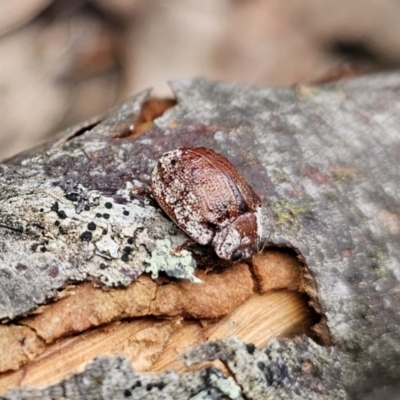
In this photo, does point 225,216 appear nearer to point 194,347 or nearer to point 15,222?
point 194,347

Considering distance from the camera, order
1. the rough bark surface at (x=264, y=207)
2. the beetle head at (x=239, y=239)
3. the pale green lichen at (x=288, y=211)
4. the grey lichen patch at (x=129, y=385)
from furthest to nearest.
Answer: the pale green lichen at (x=288, y=211), the beetle head at (x=239, y=239), the rough bark surface at (x=264, y=207), the grey lichen patch at (x=129, y=385)

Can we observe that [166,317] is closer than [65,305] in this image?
No

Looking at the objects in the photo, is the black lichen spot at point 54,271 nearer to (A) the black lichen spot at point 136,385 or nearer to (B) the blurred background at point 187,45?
(A) the black lichen spot at point 136,385

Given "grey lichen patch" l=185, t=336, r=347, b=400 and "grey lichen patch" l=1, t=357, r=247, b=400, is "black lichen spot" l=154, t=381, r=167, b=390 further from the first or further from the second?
"grey lichen patch" l=185, t=336, r=347, b=400

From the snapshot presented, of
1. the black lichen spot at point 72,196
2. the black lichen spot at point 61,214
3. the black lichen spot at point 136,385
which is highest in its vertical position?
the black lichen spot at point 72,196

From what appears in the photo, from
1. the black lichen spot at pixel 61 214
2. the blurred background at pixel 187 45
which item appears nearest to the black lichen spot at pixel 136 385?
the black lichen spot at pixel 61 214

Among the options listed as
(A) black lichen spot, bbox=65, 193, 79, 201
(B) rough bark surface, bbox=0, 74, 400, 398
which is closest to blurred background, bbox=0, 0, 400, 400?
(B) rough bark surface, bbox=0, 74, 400, 398

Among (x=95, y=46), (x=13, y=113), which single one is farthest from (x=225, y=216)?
(x=95, y=46)

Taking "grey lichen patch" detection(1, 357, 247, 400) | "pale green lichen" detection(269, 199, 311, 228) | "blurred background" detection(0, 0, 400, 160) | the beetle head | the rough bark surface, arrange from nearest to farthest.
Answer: "grey lichen patch" detection(1, 357, 247, 400)
the rough bark surface
the beetle head
"pale green lichen" detection(269, 199, 311, 228)
"blurred background" detection(0, 0, 400, 160)
